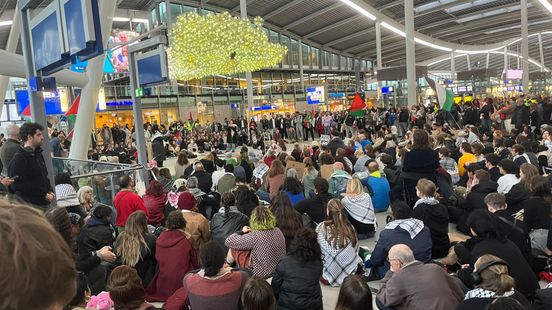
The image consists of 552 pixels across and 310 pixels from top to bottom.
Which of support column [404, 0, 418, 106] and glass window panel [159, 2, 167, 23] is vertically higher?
glass window panel [159, 2, 167, 23]

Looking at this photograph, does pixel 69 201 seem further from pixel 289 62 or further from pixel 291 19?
pixel 289 62

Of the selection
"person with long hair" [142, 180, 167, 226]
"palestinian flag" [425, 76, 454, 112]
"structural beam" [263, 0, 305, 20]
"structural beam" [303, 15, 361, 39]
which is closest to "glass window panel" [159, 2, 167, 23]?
"structural beam" [263, 0, 305, 20]

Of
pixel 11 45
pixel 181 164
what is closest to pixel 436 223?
pixel 181 164

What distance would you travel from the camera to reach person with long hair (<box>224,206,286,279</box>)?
506cm

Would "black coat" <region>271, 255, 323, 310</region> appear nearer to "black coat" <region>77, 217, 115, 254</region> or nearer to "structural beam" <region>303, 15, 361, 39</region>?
"black coat" <region>77, 217, 115, 254</region>

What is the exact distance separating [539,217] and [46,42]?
609 cm

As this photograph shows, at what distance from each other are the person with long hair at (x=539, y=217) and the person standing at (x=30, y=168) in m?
5.29

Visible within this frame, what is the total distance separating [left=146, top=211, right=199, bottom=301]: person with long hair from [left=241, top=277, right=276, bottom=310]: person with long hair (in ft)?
5.65

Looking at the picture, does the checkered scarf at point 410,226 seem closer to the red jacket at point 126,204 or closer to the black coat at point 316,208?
the black coat at point 316,208

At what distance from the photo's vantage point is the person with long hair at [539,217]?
5.10 metres

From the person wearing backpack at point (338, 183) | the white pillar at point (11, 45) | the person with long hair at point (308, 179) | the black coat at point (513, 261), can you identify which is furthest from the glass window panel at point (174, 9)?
the black coat at point (513, 261)

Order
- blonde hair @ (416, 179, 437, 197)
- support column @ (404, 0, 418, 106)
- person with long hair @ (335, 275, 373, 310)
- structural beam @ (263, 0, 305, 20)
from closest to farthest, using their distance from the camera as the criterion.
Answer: person with long hair @ (335, 275, 373, 310), blonde hair @ (416, 179, 437, 197), support column @ (404, 0, 418, 106), structural beam @ (263, 0, 305, 20)

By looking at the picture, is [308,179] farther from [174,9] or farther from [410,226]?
[174,9]

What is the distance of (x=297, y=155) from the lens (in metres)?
11.4
